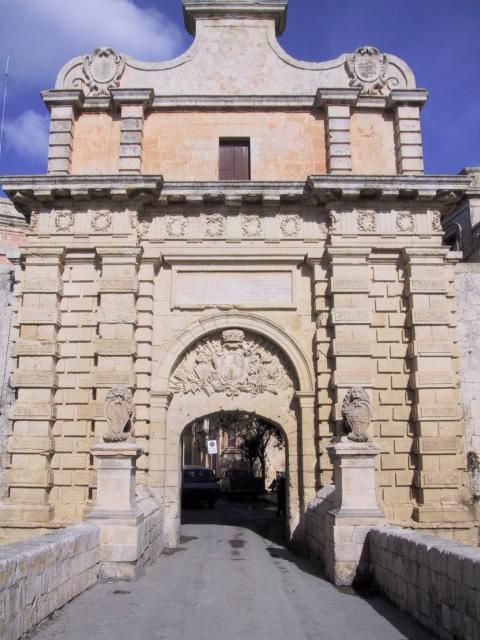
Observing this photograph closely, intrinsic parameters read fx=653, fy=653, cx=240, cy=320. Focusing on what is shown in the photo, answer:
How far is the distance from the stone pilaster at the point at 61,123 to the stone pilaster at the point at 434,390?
25.4 feet

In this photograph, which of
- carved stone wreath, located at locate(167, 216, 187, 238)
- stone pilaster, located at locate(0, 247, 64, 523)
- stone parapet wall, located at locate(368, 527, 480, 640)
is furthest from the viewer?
carved stone wreath, located at locate(167, 216, 187, 238)

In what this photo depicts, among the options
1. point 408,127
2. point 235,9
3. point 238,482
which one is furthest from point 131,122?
point 238,482

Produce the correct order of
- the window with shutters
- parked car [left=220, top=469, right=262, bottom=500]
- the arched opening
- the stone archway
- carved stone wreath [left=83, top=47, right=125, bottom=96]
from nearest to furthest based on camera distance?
the stone archway < the window with shutters < carved stone wreath [left=83, top=47, right=125, bottom=96] < the arched opening < parked car [left=220, top=469, right=262, bottom=500]

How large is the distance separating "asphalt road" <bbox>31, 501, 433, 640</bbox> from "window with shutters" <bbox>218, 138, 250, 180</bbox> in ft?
26.7

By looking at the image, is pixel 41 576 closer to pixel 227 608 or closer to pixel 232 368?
pixel 227 608

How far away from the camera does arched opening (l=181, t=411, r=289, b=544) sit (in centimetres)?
1827

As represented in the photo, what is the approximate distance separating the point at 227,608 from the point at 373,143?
425 inches

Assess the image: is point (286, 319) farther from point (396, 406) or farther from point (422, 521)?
point (422, 521)

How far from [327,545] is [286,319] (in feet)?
17.4

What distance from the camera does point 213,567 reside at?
10641mm

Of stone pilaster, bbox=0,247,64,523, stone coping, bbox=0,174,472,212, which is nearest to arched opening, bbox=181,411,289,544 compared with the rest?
stone pilaster, bbox=0,247,64,523

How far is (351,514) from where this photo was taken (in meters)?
9.52

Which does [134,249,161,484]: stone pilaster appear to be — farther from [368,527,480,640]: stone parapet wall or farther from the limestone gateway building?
[368,527,480,640]: stone parapet wall

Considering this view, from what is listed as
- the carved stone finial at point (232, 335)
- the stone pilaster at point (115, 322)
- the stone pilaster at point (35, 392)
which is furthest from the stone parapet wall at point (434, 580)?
the stone pilaster at point (35, 392)
